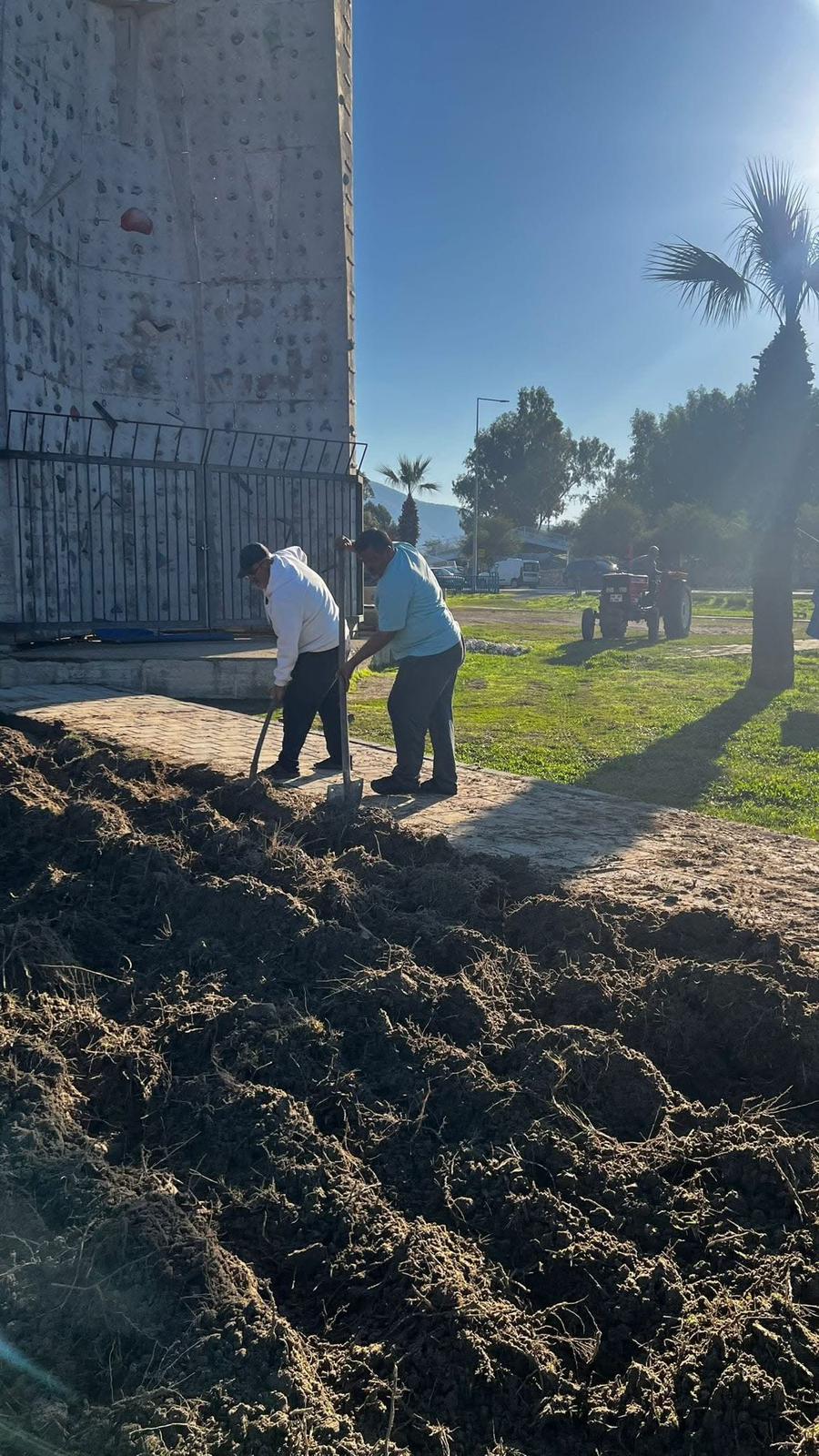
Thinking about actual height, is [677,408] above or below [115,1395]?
above

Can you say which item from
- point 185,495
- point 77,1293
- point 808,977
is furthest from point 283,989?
point 185,495

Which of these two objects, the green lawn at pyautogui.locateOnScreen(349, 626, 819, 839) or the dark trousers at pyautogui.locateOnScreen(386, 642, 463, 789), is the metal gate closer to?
the green lawn at pyautogui.locateOnScreen(349, 626, 819, 839)

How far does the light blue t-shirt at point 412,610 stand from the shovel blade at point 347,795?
2.86 feet

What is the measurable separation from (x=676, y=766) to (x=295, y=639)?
3.27 m

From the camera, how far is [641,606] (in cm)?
2177

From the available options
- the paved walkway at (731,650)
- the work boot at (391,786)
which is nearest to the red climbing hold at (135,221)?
the work boot at (391,786)

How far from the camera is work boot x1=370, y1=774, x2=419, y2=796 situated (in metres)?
6.78

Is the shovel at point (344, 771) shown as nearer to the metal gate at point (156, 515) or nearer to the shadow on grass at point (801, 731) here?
the shadow on grass at point (801, 731)

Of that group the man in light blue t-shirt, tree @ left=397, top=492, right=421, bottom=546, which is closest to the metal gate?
the man in light blue t-shirt

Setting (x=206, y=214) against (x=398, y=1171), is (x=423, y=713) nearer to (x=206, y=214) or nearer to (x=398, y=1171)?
(x=398, y=1171)

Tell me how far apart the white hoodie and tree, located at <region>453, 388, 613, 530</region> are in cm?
7774

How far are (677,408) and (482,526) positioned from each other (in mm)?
14668

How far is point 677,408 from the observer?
69812 mm

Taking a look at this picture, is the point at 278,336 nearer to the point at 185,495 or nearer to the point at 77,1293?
the point at 185,495
